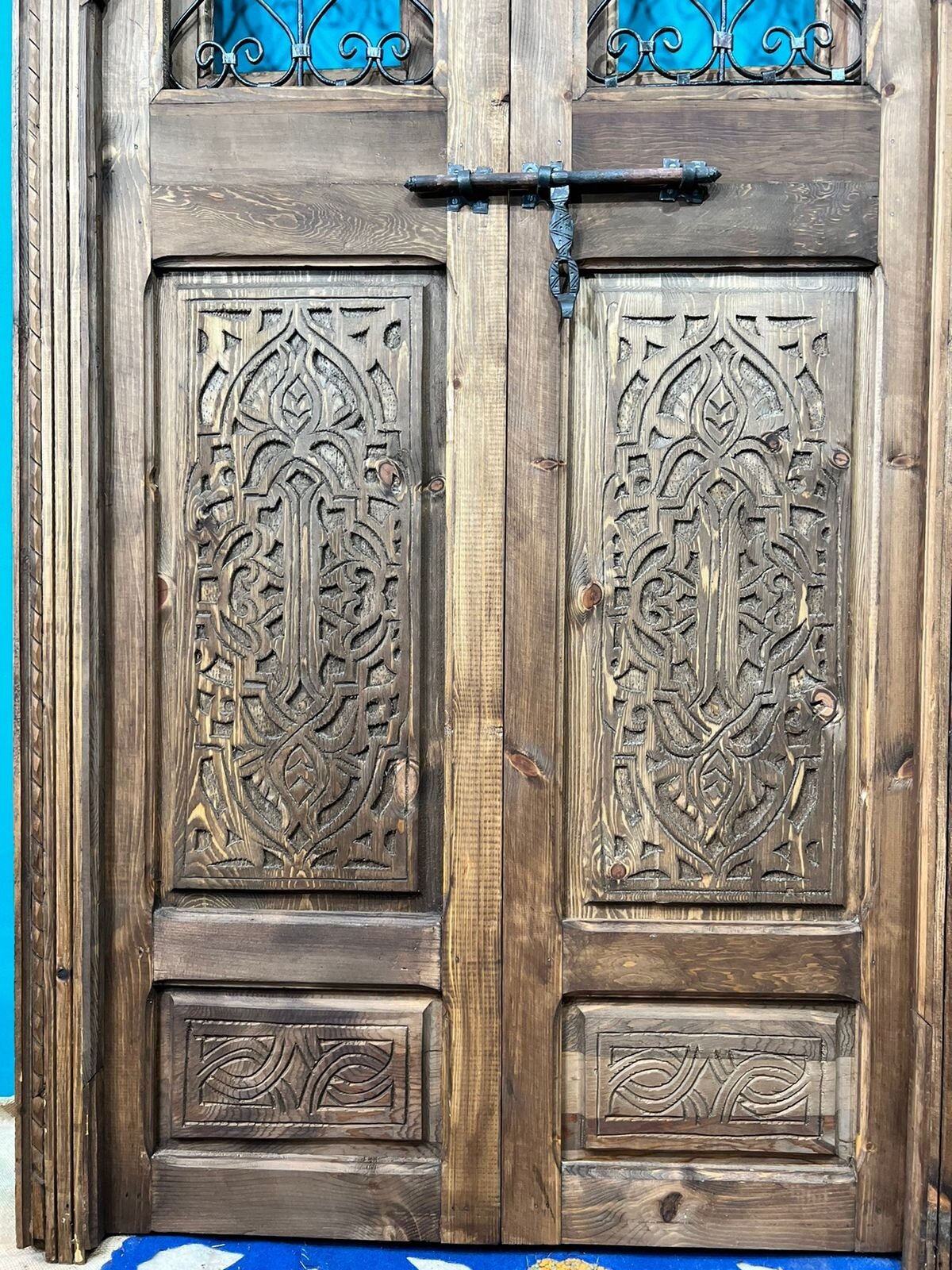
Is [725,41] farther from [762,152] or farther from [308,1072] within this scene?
[308,1072]

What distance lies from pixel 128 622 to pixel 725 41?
1320 mm

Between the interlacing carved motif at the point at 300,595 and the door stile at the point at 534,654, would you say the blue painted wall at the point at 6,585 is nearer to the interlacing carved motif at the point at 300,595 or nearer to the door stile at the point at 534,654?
the interlacing carved motif at the point at 300,595

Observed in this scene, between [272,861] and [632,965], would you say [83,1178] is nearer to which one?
[272,861]

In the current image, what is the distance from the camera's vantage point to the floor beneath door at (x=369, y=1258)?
5.36 feet

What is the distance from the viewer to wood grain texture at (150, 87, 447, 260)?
1616 mm

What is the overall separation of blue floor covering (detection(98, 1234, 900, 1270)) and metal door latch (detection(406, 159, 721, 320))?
1506mm

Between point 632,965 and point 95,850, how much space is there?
89cm

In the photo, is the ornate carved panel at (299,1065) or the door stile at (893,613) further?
the ornate carved panel at (299,1065)

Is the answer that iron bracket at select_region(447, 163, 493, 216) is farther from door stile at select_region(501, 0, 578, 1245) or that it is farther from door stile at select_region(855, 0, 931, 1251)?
door stile at select_region(855, 0, 931, 1251)

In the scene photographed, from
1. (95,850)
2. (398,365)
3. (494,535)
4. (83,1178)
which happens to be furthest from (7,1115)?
(398,365)

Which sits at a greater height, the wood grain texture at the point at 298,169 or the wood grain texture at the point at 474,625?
the wood grain texture at the point at 298,169

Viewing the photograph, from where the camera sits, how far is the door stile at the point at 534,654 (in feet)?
5.25

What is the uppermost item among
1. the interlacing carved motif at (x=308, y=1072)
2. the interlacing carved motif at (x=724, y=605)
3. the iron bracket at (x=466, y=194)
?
the iron bracket at (x=466, y=194)

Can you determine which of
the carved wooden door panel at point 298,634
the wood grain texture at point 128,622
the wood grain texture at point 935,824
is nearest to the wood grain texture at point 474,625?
the carved wooden door panel at point 298,634
